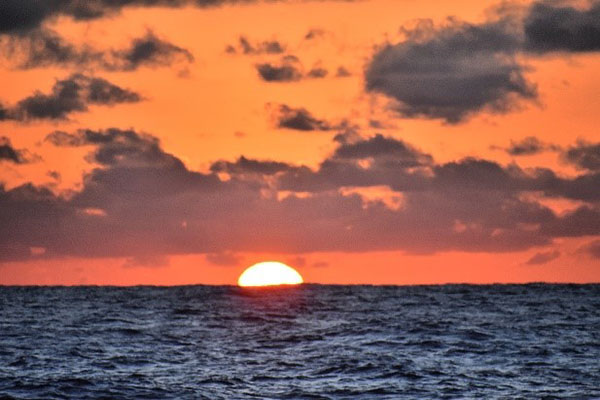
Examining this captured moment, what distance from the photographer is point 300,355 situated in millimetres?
50156

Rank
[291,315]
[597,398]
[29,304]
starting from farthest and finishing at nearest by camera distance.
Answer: [29,304], [291,315], [597,398]

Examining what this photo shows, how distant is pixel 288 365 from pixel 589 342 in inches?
796

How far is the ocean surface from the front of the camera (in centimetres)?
3794

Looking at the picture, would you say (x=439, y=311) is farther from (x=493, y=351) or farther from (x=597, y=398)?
(x=597, y=398)

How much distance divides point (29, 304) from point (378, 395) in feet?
233

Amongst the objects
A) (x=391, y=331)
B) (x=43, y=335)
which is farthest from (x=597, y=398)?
(x=43, y=335)

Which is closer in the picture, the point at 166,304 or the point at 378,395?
the point at 378,395

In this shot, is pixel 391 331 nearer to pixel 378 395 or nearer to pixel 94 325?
pixel 94 325

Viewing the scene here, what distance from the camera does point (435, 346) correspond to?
52.8m

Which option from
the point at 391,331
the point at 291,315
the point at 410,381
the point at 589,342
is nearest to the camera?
the point at 410,381

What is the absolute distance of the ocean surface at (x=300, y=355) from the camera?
124ft

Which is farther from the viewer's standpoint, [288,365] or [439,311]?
[439,311]

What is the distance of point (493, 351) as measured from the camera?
51312 millimetres

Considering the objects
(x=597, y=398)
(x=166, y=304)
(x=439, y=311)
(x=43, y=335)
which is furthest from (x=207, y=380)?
(x=166, y=304)
